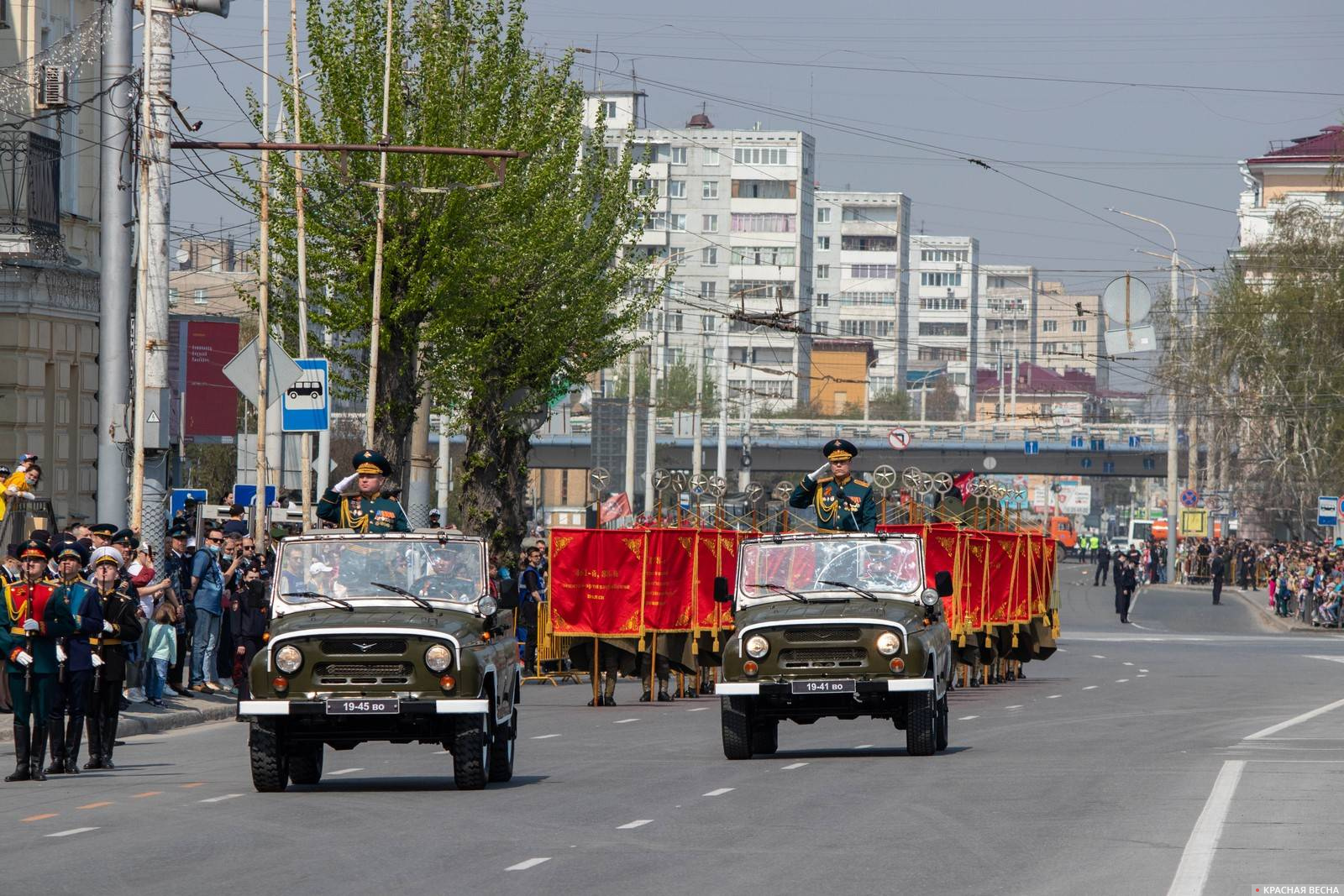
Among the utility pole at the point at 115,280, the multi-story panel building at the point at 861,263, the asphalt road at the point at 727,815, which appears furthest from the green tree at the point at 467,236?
the multi-story panel building at the point at 861,263

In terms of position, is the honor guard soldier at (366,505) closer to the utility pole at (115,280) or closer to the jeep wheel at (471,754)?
the jeep wheel at (471,754)

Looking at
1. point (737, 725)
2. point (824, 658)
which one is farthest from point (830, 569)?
point (737, 725)

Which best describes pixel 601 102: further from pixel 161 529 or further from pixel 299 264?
pixel 161 529

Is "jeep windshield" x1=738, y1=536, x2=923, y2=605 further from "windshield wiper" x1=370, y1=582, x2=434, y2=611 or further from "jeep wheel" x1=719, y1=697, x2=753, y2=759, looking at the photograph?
"windshield wiper" x1=370, y1=582, x2=434, y2=611

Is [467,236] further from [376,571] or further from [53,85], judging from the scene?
[376,571]

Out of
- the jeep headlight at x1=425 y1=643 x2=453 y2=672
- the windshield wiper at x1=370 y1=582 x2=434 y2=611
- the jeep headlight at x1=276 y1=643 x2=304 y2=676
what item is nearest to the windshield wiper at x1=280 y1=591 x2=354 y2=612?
the windshield wiper at x1=370 y1=582 x2=434 y2=611

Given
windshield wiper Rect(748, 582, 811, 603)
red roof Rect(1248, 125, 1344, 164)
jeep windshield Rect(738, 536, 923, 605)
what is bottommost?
windshield wiper Rect(748, 582, 811, 603)

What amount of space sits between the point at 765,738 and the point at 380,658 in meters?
4.95

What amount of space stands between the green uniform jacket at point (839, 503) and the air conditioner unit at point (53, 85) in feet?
69.8

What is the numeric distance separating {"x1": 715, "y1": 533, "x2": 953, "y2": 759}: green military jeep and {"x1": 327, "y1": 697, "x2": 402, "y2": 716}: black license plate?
3.78m

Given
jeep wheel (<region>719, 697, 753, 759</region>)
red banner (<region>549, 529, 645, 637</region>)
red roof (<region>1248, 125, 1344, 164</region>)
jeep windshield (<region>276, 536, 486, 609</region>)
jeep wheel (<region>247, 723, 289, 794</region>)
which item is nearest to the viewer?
jeep wheel (<region>247, 723, 289, 794</region>)

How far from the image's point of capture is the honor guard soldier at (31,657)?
679 inches

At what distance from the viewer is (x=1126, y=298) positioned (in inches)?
1879

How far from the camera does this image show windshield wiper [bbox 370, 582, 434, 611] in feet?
54.1
